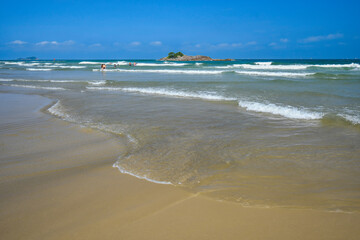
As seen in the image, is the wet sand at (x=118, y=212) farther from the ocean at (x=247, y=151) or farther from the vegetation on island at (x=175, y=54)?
the vegetation on island at (x=175, y=54)

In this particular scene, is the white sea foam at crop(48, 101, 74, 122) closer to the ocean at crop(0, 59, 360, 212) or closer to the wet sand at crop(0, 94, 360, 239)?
the ocean at crop(0, 59, 360, 212)

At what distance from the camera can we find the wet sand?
1918 millimetres

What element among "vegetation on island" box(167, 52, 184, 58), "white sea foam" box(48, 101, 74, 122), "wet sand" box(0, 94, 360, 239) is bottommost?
"wet sand" box(0, 94, 360, 239)

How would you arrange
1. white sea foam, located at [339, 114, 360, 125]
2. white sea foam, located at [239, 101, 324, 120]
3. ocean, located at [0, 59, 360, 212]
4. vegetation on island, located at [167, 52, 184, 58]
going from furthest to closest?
vegetation on island, located at [167, 52, 184, 58]
white sea foam, located at [239, 101, 324, 120]
white sea foam, located at [339, 114, 360, 125]
ocean, located at [0, 59, 360, 212]

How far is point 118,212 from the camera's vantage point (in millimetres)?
2197

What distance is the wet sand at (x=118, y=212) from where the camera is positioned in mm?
1918

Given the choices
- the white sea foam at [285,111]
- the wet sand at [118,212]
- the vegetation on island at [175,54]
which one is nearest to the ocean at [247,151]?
the white sea foam at [285,111]

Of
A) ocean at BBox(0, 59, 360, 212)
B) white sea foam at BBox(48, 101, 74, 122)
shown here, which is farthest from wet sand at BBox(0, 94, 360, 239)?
white sea foam at BBox(48, 101, 74, 122)

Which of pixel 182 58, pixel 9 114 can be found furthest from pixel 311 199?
pixel 182 58

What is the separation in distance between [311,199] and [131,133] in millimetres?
3452

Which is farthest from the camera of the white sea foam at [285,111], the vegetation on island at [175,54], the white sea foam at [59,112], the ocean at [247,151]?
the vegetation on island at [175,54]

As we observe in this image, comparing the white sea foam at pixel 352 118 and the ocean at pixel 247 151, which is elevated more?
the white sea foam at pixel 352 118

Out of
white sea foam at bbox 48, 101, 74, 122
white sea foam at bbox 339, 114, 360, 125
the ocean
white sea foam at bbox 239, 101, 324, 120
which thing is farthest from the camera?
white sea foam at bbox 48, 101, 74, 122

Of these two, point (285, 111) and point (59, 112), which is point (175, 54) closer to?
point (59, 112)
